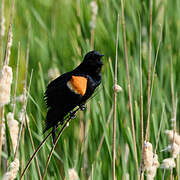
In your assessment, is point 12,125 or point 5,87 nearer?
point 5,87

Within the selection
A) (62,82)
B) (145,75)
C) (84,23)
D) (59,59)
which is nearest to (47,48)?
(59,59)

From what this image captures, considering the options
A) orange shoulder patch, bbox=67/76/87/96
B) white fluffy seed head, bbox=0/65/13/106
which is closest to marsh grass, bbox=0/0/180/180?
orange shoulder patch, bbox=67/76/87/96

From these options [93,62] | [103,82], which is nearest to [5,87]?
[93,62]

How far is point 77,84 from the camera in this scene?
1.29 meters

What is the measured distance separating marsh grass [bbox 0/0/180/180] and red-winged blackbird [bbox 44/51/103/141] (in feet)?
0.29

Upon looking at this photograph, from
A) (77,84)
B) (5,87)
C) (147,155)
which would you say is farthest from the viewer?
(77,84)

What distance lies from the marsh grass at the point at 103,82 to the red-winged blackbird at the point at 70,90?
0.29ft

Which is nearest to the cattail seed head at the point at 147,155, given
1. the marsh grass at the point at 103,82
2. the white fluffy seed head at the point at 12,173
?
the marsh grass at the point at 103,82

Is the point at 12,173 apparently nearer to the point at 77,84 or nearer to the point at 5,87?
the point at 5,87

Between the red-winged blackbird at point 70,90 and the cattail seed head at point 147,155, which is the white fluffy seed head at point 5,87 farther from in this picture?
the cattail seed head at point 147,155

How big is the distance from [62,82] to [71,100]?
73mm

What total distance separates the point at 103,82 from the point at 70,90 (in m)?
0.50

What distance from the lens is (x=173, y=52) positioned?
2258mm

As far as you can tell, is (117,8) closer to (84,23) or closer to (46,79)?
(84,23)
